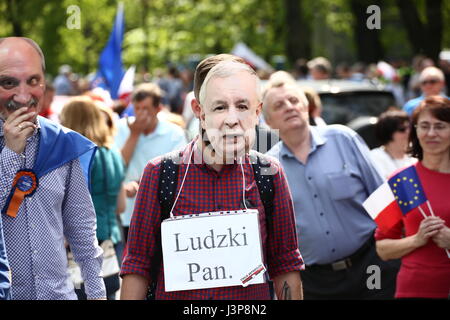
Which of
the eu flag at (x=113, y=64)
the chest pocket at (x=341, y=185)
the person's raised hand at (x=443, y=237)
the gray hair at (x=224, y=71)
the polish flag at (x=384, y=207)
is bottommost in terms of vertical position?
the person's raised hand at (x=443, y=237)

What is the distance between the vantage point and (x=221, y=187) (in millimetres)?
3619

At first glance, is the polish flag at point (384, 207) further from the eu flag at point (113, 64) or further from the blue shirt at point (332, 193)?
the eu flag at point (113, 64)

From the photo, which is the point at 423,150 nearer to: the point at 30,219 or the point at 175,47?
the point at 30,219

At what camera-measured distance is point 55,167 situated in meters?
3.94

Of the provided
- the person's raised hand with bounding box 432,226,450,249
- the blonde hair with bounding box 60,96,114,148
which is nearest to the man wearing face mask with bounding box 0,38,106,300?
the person's raised hand with bounding box 432,226,450,249

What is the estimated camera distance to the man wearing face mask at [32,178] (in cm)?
383

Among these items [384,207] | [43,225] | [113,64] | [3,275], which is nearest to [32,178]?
[43,225]

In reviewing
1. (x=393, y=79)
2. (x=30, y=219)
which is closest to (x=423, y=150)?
(x=30, y=219)

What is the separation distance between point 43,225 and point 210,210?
795mm

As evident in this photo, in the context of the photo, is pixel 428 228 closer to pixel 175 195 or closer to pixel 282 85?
pixel 282 85

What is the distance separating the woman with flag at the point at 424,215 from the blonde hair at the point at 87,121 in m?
2.24

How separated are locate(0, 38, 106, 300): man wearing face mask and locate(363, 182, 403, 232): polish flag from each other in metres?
2.16

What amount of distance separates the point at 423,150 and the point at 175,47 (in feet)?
98.9

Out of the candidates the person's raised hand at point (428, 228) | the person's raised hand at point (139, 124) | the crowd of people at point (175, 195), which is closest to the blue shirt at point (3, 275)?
the crowd of people at point (175, 195)
